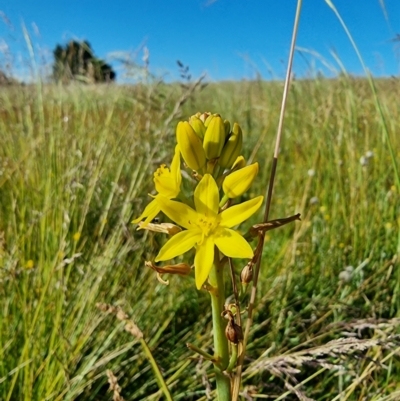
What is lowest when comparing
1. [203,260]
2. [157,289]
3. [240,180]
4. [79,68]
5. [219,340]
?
[157,289]

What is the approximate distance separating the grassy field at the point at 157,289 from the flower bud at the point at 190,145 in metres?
0.42

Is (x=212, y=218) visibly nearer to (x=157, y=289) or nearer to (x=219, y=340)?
(x=219, y=340)

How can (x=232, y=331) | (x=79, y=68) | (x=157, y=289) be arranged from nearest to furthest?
1. (x=232, y=331)
2. (x=157, y=289)
3. (x=79, y=68)

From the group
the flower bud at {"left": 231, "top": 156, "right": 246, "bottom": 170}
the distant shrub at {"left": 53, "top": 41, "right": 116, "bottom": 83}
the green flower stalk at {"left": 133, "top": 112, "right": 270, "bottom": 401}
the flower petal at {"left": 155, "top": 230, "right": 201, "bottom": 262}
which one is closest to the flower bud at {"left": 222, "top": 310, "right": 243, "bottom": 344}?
the green flower stalk at {"left": 133, "top": 112, "right": 270, "bottom": 401}

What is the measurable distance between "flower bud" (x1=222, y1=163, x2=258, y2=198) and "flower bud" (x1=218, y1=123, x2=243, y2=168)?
0.07 metres

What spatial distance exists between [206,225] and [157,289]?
106 centimetres

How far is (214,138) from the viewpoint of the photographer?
710mm

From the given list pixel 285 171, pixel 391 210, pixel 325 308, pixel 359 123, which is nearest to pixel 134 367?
pixel 325 308

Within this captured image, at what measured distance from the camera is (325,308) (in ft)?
5.36

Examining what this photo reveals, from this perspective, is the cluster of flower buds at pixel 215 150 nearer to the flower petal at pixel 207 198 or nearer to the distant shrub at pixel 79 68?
the flower petal at pixel 207 198

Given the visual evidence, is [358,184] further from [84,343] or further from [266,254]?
[84,343]

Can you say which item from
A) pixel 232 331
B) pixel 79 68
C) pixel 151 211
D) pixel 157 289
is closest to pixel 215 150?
pixel 151 211

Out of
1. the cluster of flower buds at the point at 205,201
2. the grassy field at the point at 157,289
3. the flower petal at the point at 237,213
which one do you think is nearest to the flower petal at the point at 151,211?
the cluster of flower buds at the point at 205,201

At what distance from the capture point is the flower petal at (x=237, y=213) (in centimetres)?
67
